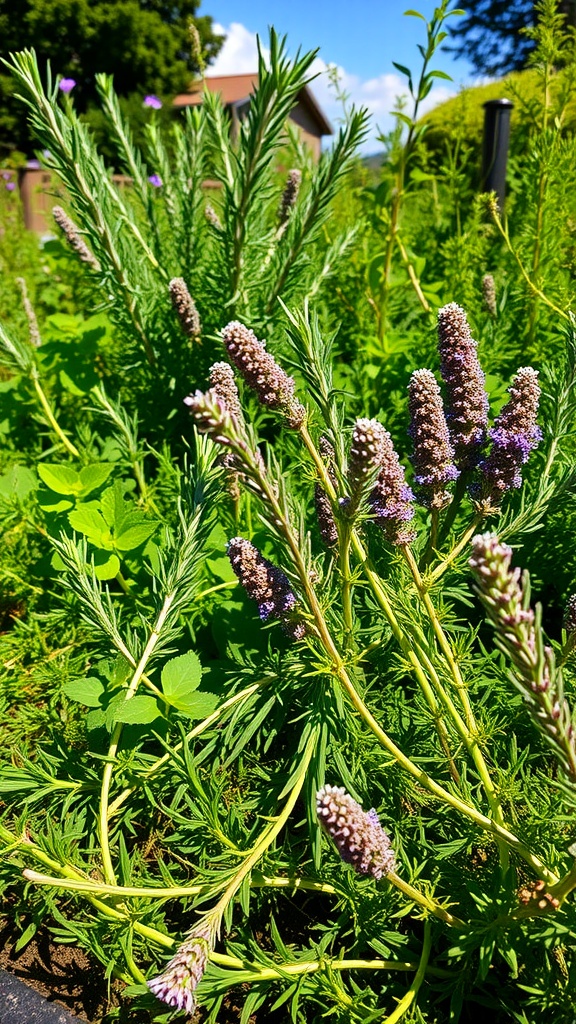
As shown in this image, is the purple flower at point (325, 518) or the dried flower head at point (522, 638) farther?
the purple flower at point (325, 518)

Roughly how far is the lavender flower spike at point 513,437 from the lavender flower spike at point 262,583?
35 centimetres

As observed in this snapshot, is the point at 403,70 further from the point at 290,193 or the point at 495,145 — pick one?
the point at 495,145

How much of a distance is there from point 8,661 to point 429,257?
2337mm

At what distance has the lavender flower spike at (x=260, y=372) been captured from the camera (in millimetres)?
909

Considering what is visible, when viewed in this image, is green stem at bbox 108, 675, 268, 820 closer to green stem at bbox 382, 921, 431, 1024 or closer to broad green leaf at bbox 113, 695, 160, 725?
broad green leaf at bbox 113, 695, 160, 725

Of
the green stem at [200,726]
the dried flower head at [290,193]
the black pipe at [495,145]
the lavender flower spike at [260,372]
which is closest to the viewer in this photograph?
the lavender flower spike at [260,372]

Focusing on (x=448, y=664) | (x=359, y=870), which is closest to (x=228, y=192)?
(x=448, y=664)

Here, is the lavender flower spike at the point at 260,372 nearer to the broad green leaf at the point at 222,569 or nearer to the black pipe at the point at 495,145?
the broad green leaf at the point at 222,569

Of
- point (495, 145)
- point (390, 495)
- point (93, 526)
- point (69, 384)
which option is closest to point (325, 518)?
point (390, 495)

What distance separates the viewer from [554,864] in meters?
0.95

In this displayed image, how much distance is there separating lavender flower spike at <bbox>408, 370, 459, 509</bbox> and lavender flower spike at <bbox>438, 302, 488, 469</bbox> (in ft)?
0.19

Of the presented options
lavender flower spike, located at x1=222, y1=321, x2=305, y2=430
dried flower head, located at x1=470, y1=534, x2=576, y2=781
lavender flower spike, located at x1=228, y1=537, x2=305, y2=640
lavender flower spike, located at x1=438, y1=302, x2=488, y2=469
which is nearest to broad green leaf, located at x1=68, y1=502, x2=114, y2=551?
lavender flower spike, located at x1=228, y1=537, x2=305, y2=640

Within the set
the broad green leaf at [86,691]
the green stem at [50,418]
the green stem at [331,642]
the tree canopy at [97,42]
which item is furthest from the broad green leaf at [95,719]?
the tree canopy at [97,42]

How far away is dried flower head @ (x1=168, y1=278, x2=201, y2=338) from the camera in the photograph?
180 centimetres
